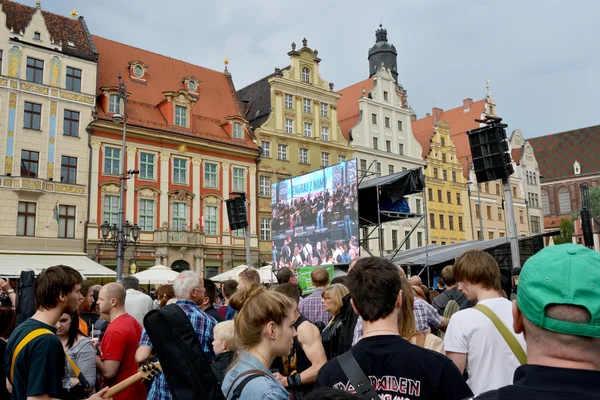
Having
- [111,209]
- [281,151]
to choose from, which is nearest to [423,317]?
[111,209]

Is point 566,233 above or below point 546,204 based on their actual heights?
below

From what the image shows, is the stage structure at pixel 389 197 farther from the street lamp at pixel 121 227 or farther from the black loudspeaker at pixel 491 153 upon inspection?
the street lamp at pixel 121 227

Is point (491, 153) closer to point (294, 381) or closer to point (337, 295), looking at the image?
point (337, 295)

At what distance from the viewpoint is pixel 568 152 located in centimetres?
7925

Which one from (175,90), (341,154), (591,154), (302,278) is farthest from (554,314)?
(591,154)

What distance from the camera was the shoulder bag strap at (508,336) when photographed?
10.2ft

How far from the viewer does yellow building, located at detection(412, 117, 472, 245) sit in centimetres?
4362

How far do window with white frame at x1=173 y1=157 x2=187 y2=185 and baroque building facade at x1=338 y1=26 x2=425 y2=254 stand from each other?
42.5ft

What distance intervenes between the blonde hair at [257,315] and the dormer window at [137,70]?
31.4 metres

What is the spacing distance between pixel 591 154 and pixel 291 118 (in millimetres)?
60920

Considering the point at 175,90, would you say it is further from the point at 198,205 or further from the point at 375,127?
the point at 375,127

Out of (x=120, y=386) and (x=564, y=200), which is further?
(x=564, y=200)

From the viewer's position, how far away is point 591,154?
77250mm

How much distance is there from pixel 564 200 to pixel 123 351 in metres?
82.6
